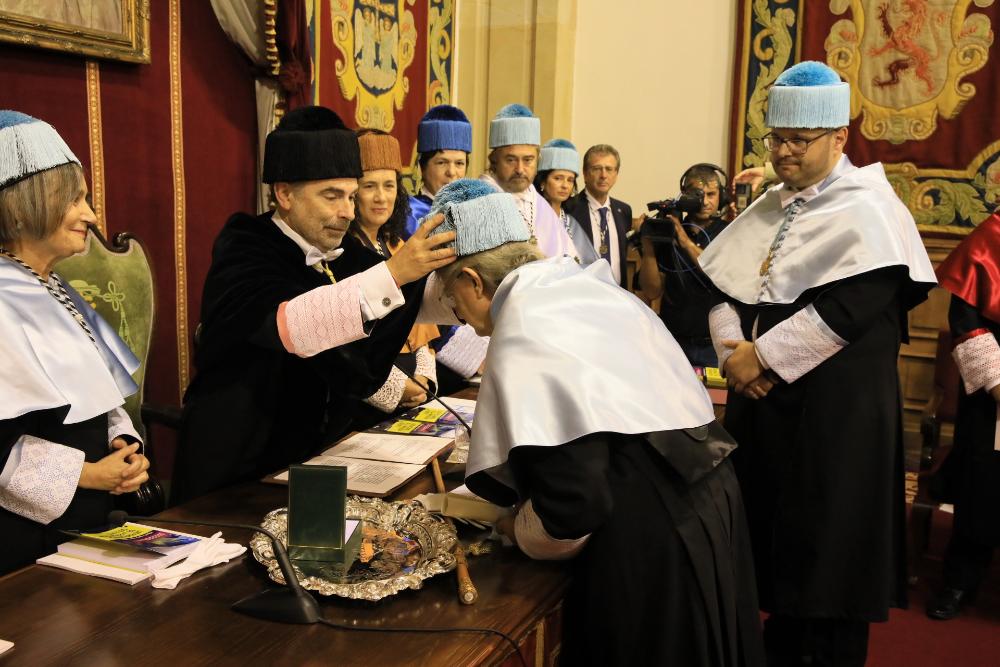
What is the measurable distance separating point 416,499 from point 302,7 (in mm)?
3038

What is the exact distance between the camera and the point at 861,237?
9.05 feet

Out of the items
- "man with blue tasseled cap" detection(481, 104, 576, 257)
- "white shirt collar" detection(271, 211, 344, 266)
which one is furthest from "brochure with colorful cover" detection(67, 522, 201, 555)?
"man with blue tasseled cap" detection(481, 104, 576, 257)

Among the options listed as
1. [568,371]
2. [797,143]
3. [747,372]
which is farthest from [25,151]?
[797,143]

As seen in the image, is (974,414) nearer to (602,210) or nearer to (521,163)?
(521,163)

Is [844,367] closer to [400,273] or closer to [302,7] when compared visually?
[400,273]

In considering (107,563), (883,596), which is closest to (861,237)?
(883,596)

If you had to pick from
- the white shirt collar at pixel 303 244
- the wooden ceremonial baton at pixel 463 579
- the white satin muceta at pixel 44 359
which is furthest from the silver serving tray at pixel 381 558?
the white shirt collar at pixel 303 244

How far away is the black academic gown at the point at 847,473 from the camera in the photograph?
275cm

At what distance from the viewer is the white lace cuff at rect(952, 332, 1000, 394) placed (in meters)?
3.33

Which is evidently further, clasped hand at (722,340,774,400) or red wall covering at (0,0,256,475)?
red wall covering at (0,0,256,475)

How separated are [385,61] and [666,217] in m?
2.02

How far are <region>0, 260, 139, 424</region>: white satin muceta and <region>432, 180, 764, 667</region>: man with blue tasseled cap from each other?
0.87 meters

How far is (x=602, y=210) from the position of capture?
18.4ft

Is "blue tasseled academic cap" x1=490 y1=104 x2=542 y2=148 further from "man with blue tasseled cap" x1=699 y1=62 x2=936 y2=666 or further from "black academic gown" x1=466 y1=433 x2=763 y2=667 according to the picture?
"black academic gown" x1=466 y1=433 x2=763 y2=667
